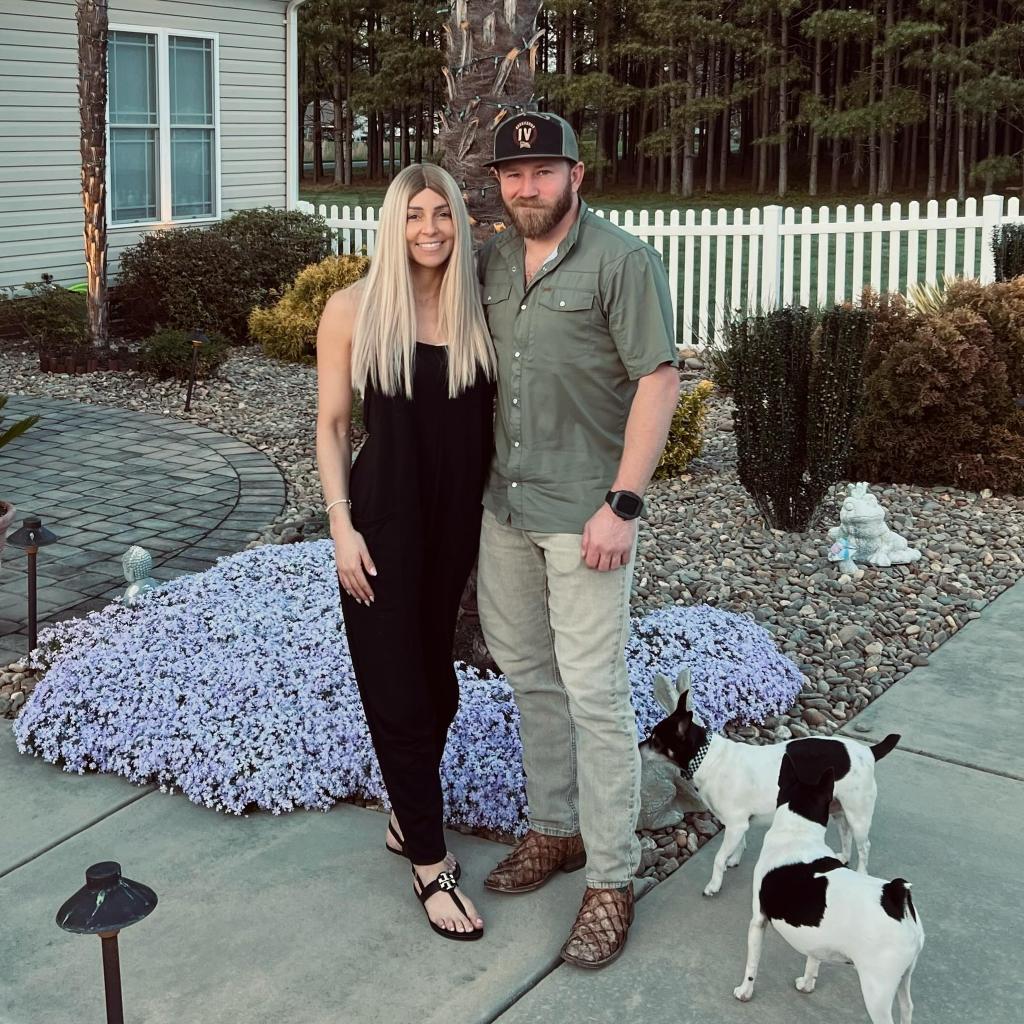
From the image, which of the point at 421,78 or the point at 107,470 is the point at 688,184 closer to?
the point at 421,78

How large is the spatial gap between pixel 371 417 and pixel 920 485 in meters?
5.08

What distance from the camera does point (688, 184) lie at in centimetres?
3516

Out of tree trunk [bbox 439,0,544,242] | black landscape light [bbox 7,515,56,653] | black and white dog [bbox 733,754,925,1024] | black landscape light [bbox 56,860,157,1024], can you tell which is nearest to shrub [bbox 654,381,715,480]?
tree trunk [bbox 439,0,544,242]

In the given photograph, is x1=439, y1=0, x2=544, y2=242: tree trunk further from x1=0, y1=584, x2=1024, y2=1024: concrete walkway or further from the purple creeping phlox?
x1=0, y1=584, x2=1024, y2=1024: concrete walkway

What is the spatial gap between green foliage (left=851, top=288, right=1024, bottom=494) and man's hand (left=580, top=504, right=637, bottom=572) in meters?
4.54

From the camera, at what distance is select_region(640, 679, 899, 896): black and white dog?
3.12 meters

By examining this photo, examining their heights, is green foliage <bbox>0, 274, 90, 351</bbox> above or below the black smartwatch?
above

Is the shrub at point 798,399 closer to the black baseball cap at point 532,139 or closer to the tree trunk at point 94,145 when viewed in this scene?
the black baseball cap at point 532,139

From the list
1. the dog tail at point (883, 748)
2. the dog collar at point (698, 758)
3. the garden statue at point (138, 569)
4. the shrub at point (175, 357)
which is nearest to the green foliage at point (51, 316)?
the shrub at point (175, 357)

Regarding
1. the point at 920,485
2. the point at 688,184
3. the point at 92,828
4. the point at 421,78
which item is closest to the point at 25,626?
the point at 92,828

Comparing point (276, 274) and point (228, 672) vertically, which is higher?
point (276, 274)

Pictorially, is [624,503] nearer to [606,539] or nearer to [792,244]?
[606,539]

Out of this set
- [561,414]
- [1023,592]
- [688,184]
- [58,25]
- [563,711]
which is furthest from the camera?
[688,184]

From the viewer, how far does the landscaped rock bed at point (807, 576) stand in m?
4.46
